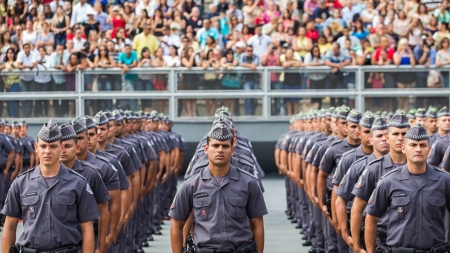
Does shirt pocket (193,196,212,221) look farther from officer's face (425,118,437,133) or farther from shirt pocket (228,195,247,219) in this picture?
officer's face (425,118,437,133)

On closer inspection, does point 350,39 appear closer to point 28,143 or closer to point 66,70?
point 66,70

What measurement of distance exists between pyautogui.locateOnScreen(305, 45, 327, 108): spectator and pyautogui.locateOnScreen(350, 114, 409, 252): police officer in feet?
52.6

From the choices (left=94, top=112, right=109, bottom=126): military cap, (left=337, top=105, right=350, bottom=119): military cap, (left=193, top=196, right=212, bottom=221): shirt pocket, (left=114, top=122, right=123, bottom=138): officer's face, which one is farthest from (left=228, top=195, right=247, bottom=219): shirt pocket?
(left=114, top=122, right=123, bottom=138): officer's face

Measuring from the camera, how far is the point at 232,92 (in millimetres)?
24969

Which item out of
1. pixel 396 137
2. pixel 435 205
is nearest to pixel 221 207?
pixel 435 205

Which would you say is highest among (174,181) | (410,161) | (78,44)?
(78,44)

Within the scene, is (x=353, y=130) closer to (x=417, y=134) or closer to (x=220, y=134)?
(x=417, y=134)

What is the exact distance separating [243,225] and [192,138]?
17.7 metres

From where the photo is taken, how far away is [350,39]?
25.2 meters

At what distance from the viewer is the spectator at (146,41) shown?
2558cm

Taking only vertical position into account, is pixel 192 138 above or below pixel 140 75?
below

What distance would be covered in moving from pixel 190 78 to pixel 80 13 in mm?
4254

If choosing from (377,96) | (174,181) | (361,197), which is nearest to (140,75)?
(174,181)

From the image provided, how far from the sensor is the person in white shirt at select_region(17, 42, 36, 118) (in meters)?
24.9
